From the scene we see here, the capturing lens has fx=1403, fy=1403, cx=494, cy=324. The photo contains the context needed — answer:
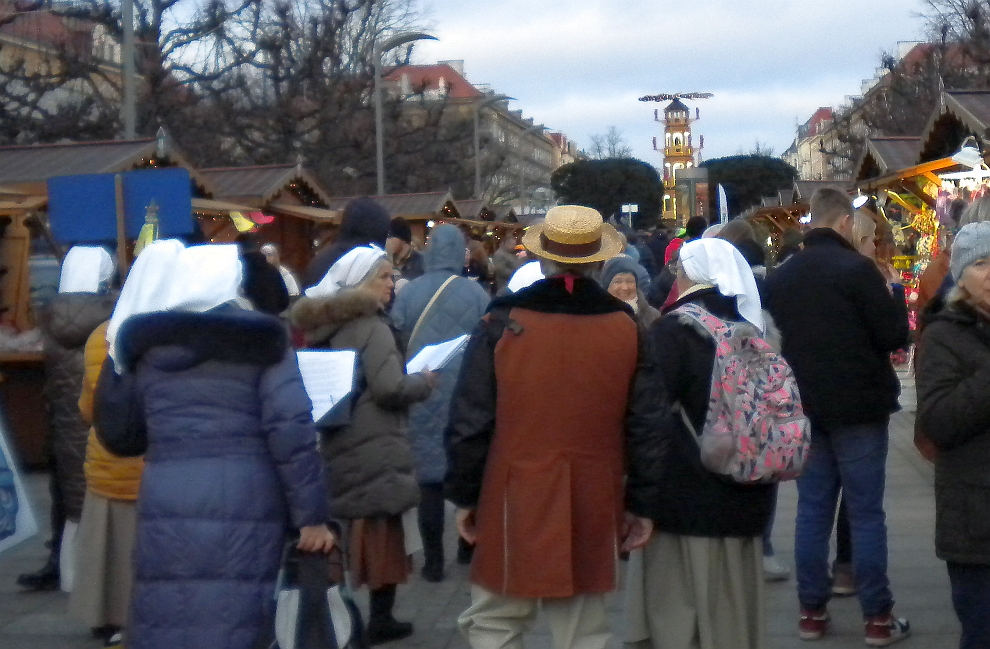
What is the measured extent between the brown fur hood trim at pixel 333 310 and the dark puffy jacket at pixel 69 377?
3.06 ft

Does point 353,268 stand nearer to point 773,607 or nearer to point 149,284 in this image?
point 149,284

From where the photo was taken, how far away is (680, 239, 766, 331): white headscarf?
4586 mm

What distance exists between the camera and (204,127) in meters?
35.3

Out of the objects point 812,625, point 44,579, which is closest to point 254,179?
point 44,579

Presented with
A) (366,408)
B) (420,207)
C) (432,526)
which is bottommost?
(432,526)

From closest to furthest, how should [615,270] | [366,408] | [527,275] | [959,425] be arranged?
[959,425]
[366,408]
[615,270]
[527,275]

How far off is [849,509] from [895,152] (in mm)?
14527

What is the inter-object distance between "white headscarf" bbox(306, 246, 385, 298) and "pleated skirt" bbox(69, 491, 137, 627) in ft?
3.84

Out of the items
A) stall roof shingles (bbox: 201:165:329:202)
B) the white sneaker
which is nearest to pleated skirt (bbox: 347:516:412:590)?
the white sneaker

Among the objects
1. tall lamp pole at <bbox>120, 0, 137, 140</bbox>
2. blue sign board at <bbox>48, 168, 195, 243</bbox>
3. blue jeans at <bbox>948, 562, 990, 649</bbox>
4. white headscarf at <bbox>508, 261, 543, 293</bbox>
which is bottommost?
blue jeans at <bbox>948, 562, 990, 649</bbox>

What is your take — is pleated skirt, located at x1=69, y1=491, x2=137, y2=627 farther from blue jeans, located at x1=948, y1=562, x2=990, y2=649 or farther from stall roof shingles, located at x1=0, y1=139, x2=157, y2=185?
stall roof shingles, located at x1=0, y1=139, x2=157, y2=185

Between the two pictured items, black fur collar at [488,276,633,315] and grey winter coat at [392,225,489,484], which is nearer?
black fur collar at [488,276,633,315]

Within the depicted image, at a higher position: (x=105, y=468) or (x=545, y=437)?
(x=545, y=437)

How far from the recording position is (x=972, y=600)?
4.12 meters
